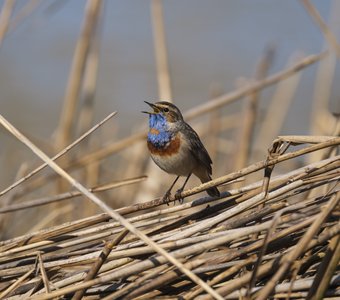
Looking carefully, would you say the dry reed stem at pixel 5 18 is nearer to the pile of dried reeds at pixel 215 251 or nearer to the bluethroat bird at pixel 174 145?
the bluethroat bird at pixel 174 145

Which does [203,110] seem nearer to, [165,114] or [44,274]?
[165,114]

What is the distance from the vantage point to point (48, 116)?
1162 centimetres

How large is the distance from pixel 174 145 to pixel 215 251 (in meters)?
1.65

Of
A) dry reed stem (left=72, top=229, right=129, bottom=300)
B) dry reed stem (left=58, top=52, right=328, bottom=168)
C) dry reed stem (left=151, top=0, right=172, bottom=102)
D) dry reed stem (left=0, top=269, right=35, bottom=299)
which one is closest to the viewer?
dry reed stem (left=72, top=229, right=129, bottom=300)

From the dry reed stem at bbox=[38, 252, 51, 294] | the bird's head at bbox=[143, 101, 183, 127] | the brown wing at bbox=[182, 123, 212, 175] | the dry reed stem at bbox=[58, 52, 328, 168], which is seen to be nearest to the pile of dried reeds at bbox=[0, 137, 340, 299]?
the dry reed stem at bbox=[38, 252, 51, 294]

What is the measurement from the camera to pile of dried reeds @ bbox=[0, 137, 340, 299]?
9.41 ft

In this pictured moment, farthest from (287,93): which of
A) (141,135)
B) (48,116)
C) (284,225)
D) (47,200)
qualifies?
(48,116)

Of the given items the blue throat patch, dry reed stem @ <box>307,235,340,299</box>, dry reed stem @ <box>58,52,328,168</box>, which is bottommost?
dry reed stem @ <box>307,235,340,299</box>

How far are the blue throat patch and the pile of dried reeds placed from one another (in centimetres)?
121

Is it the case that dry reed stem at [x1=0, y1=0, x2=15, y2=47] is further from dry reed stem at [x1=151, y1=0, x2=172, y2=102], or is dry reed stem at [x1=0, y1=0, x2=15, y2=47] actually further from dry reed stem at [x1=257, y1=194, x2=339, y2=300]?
dry reed stem at [x1=257, y1=194, x2=339, y2=300]

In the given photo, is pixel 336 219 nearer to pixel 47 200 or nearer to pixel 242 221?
pixel 242 221

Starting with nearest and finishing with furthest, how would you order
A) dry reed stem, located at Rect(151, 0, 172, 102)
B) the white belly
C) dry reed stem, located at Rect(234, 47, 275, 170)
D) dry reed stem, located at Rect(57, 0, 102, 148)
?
the white belly, dry reed stem, located at Rect(57, 0, 102, 148), dry reed stem, located at Rect(151, 0, 172, 102), dry reed stem, located at Rect(234, 47, 275, 170)

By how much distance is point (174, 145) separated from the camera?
479 cm

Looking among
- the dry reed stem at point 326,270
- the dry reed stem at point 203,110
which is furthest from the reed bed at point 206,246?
the dry reed stem at point 203,110
